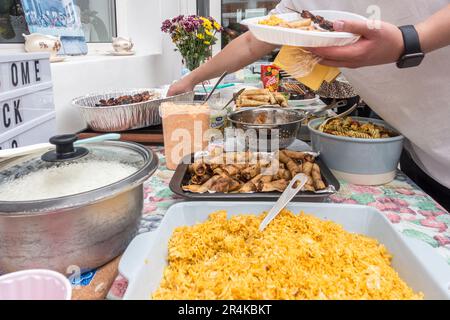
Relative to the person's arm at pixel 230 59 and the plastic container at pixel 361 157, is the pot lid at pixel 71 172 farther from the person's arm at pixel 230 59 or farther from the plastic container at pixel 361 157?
the person's arm at pixel 230 59

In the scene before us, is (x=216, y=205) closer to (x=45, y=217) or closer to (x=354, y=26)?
(x=45, y=217)

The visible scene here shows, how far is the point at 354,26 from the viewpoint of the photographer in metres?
0.66

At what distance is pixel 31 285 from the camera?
1.27ft

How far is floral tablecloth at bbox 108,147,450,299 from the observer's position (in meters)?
0.67

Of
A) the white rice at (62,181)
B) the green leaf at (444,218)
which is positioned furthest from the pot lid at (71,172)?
the green leaf at (444,218)

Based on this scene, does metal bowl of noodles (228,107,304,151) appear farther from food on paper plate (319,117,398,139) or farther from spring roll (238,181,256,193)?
spring roll (238,181,256,193)

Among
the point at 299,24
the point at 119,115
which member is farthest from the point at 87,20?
the point at 299,24

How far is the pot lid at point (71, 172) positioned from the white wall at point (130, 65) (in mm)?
687

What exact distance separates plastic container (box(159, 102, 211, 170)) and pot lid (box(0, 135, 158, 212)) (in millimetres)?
305

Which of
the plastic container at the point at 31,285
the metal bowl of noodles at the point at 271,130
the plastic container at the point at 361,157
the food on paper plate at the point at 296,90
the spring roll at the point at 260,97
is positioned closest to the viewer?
the plastic container at the point at 31,285

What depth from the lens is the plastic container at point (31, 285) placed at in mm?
383

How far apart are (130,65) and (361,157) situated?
1.39 meters

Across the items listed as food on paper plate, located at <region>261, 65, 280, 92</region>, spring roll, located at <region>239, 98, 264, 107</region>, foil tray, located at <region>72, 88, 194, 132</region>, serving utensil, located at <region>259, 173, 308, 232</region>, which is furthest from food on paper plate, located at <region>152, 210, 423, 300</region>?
food on paper plate, located at <region>261, 65, 280, 92</region>
